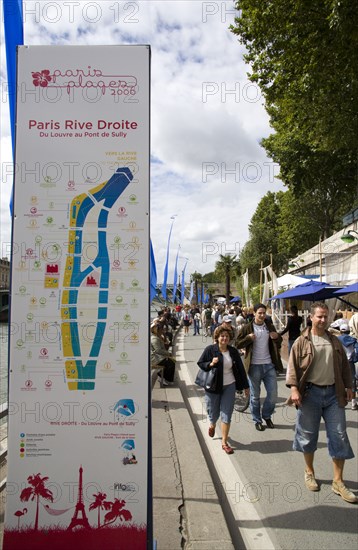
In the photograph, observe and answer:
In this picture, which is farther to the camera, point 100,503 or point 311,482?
point 311,482

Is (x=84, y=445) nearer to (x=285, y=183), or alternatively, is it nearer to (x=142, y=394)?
(x=142, y=394)

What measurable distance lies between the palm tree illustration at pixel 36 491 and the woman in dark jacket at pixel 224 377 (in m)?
3.39

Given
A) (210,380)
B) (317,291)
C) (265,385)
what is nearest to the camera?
(210,380)

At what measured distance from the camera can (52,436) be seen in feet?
9.46

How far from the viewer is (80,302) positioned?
2.96 m

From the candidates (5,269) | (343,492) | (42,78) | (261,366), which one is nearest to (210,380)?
(261,366)

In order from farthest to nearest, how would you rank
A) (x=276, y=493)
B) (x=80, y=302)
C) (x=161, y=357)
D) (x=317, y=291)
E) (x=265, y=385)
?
(x=317, y=291) → (x=161, y=357) → (x=265, y=385) → (x=276, y=493) → (x=80, y=302)

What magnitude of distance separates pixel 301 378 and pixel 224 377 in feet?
5.29

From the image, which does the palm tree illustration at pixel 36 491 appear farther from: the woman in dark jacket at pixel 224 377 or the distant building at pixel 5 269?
the woman in dark jacket at pixel 224 377

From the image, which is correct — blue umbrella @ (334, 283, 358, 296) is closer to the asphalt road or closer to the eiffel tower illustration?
the asphalt road

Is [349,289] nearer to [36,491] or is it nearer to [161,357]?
→ [161,357]

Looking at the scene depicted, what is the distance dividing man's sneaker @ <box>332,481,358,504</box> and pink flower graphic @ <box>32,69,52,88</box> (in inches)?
172

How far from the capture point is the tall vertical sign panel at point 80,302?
2861 mm

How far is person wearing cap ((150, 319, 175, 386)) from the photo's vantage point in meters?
9.78
